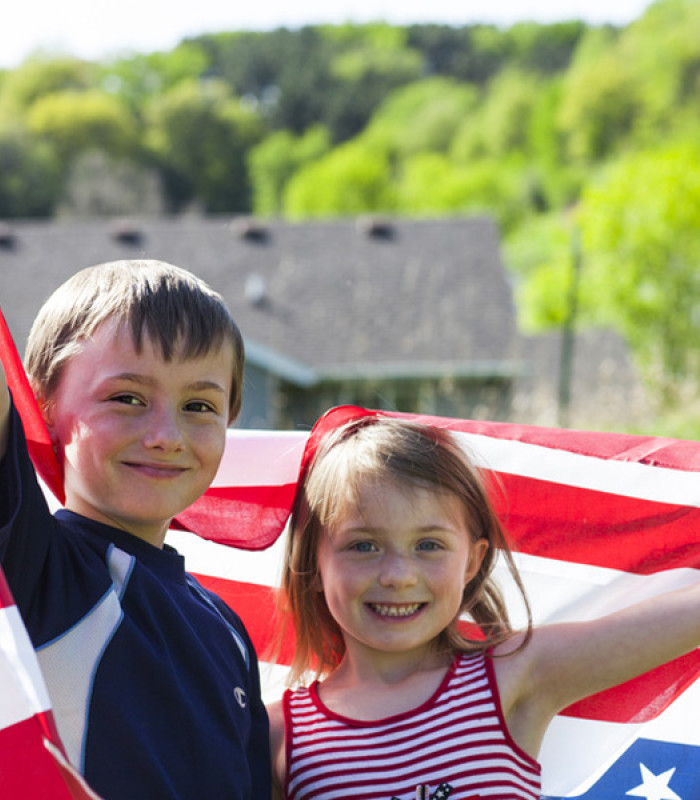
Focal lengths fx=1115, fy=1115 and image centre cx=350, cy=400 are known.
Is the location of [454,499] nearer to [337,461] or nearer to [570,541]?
[337,461]

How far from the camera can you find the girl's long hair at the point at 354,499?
2.10m

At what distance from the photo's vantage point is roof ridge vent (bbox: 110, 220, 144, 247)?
23.8 m

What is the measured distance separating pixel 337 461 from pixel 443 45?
108m

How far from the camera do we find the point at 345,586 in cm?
203

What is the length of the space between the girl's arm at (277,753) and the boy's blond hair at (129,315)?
733mm

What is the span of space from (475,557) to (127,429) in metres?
0.79

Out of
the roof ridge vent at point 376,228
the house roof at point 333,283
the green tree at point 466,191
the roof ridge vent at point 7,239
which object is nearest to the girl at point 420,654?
the house roof at point 333,283

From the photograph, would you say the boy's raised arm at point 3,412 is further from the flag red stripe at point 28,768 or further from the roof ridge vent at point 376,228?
the roof ridge vent at point 376,228

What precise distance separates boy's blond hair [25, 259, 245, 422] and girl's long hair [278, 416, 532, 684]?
1.24ft

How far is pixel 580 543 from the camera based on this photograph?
2428 millimetres

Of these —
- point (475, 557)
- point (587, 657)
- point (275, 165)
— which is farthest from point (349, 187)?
point (587, 657)

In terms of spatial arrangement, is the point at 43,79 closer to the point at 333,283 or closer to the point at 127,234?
the point at 127,234

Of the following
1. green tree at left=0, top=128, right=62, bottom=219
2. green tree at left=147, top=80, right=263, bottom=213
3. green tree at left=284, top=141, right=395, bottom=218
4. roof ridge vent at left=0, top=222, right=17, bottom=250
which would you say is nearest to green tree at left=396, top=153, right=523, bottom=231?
green tree at left=284, top=141, right=395, bottom=218

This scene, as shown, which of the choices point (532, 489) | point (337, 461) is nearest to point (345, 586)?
point (337, 461)
